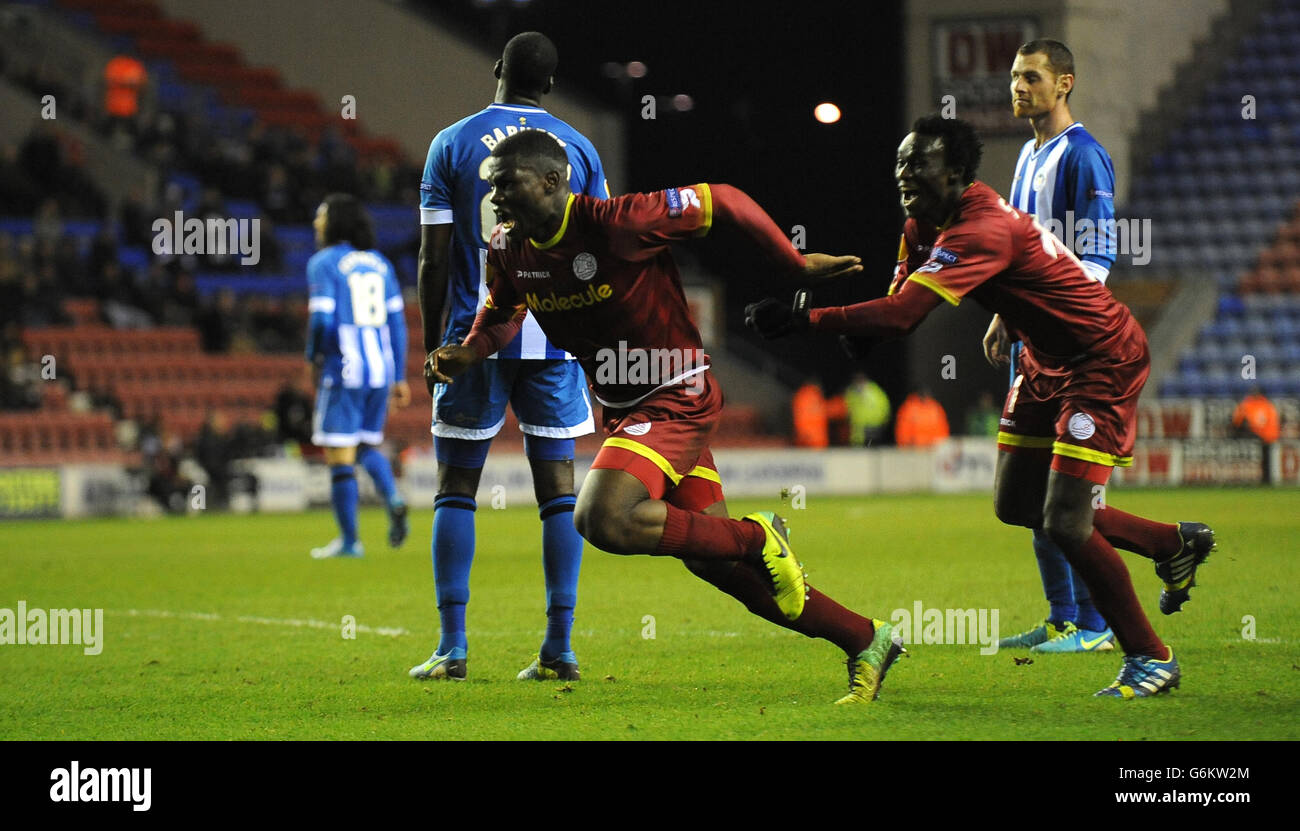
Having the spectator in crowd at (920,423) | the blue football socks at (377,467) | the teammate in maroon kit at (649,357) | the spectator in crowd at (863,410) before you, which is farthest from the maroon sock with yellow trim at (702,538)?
the spectator in crowd at (863,410)

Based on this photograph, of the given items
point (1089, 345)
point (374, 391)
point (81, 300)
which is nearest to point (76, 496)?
point (81, 300)

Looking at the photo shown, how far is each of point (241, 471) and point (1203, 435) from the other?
13.8m

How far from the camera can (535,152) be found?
519 centimetres

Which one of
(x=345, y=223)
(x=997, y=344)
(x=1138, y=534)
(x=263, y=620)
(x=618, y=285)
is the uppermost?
(x=345, y=223)

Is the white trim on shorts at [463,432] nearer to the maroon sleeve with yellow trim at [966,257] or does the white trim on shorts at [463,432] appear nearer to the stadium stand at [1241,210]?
the maroon sleeve with yellow trim at [966,257]

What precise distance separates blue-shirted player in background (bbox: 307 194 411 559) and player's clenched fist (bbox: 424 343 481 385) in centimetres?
617

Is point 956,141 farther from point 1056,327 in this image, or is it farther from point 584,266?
point 584,266

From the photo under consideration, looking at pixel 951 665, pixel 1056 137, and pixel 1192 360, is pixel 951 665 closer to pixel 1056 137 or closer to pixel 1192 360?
pixel 1056 137

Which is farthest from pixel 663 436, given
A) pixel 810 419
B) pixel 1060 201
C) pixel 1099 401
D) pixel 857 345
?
pixel 810 419

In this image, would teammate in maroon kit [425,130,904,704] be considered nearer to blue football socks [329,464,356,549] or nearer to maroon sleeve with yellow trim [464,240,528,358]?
maroon sleeve with yellow trim [464,240,528,358]

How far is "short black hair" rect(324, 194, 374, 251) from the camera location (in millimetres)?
11773

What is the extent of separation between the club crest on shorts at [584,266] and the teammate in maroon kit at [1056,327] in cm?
56

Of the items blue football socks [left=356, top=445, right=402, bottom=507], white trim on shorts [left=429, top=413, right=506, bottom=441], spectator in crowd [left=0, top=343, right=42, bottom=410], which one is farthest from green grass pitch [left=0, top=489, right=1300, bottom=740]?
spectator in crowd [left=0, top=343, right=42, bottom=410]

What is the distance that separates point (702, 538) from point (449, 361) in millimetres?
1103
